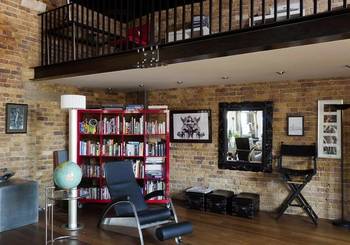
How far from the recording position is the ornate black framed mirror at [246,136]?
5.51 metres

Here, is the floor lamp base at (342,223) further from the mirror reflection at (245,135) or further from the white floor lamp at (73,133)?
the white floor lamp at (73,133)

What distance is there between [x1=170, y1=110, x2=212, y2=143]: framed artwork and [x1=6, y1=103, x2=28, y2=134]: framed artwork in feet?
8.93

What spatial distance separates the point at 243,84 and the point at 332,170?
2.05 metres

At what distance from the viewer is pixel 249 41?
10.6 ft

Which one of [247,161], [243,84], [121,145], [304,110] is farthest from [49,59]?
[304,110]

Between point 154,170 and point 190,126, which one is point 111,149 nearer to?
point 154,170

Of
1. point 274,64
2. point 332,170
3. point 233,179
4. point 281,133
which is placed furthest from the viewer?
point 233,179

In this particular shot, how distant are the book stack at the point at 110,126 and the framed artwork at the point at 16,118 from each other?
49.8 inches

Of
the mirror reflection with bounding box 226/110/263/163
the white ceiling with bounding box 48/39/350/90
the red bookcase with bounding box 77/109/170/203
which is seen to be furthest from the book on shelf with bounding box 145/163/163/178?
the white ceiling with bounding box 48/39/350/90

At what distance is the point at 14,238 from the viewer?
4.10 metres

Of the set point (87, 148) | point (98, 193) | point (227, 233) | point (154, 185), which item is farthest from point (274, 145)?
point (87, 148)

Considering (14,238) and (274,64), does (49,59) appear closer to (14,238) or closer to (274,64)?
(14,238)

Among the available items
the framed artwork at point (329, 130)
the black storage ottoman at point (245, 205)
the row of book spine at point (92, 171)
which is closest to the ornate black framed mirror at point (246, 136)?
the black storage ottoman at point (245, 205)

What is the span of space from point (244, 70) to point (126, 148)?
2532mm
